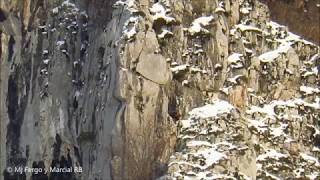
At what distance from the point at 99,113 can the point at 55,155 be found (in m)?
4.53

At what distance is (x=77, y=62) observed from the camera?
50188 mm

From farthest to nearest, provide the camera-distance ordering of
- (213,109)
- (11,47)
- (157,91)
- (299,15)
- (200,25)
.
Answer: (299,15) → (11,47) → (200,25) → (213,109) → (157,91)

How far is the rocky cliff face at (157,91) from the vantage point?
4500 cm

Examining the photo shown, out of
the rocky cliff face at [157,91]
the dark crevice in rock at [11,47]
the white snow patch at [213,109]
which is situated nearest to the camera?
the rocky cliff face at [157,91]

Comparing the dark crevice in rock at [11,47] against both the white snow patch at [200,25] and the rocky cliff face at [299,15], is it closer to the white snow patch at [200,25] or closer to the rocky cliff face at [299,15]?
the white snow patch at [200,25]

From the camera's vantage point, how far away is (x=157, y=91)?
4594cm

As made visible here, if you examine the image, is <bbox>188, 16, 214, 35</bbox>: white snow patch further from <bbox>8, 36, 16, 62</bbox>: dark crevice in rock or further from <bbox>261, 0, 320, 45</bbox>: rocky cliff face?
<bbox>8, 36, 16, 62</bbox>: dark crevice in rock

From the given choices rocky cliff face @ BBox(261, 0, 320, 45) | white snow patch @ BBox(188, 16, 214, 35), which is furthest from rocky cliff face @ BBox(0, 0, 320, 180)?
rocky cliff face @ BBox(261, 0, 320, 45)

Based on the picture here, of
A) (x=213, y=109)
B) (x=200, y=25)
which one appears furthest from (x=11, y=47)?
(x=213, y=109)

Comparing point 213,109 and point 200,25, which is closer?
point 213,109

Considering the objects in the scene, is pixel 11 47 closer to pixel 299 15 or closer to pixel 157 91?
pixel 157 91

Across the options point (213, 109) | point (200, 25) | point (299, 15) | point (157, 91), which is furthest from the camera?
point (299, 15)

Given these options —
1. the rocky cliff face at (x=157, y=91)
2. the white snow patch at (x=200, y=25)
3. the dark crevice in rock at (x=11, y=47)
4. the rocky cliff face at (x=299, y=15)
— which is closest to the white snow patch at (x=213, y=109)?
the rocky cliff face at (x=157, y=91)

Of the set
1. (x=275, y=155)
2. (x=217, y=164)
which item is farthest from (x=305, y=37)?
(x=217, y=164)
